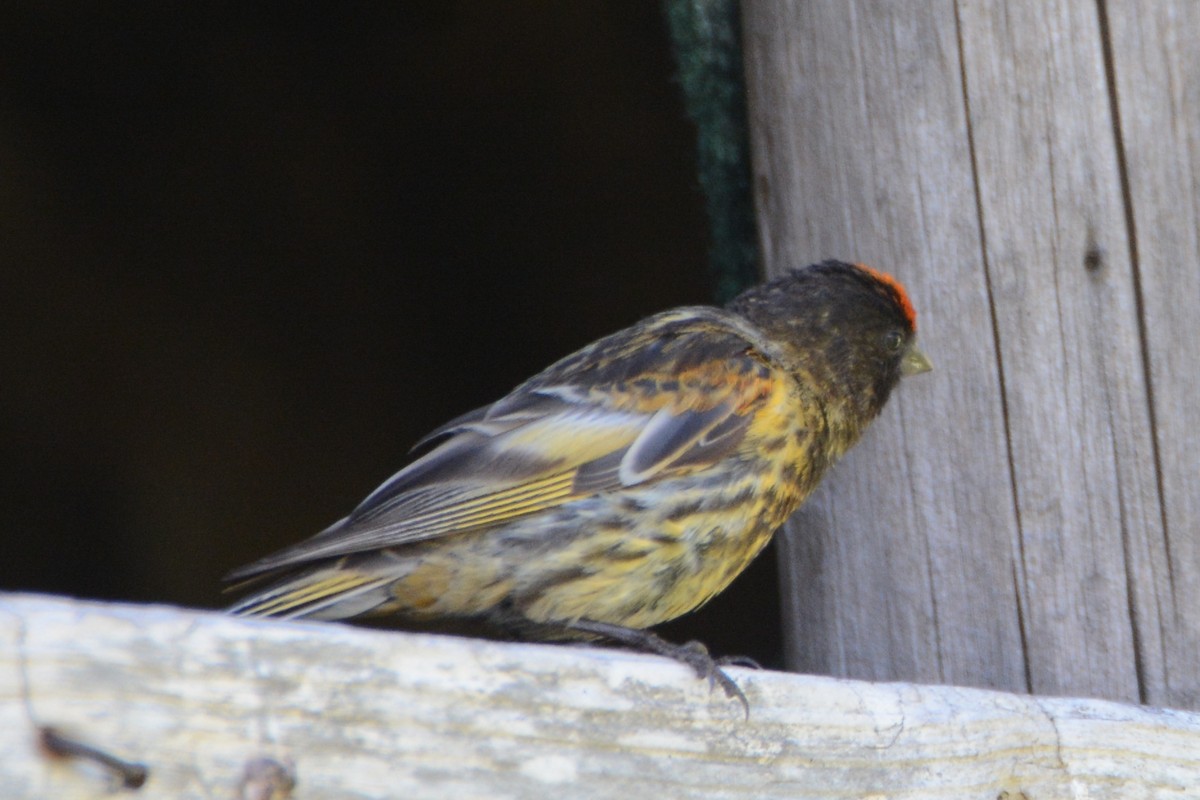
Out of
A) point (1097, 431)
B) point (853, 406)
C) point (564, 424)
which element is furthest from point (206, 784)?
point (853, 406)

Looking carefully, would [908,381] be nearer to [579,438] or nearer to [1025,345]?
[1025,345]

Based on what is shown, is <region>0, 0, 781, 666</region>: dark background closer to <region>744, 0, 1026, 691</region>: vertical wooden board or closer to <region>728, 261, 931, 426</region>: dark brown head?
<region>728, 261, 931, 426</region>: dark brown head

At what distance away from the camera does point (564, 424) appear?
3230 millimetres

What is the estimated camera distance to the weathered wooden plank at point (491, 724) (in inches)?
66.3

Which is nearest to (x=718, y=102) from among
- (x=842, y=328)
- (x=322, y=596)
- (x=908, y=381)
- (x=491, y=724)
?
(x=842, y=328)

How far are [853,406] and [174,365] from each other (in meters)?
3.99

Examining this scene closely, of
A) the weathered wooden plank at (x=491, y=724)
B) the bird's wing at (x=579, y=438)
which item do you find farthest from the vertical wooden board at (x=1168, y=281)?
the bird's wing at (x=579, y=438)

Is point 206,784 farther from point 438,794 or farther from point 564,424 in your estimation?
point 564,424

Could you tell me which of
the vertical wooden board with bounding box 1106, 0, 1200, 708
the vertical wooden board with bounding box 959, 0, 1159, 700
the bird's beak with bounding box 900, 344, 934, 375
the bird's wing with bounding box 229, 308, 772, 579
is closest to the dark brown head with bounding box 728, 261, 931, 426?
the bird's beak with bounding box 900, 344, 934, 375

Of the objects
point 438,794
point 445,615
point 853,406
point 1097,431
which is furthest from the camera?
point 853,406

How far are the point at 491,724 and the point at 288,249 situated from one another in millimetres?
5133

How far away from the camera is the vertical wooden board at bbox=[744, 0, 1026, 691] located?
9.47 feet

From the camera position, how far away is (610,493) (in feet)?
9.95

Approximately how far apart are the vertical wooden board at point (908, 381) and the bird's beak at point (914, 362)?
1.1 inches
